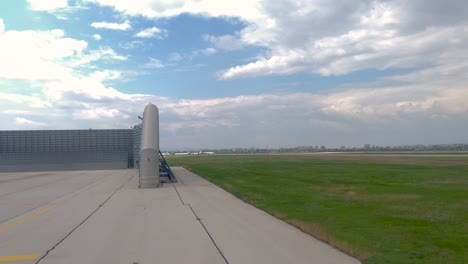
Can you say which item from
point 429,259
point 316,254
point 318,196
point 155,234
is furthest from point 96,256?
point 318,196

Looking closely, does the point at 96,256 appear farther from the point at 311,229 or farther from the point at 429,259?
the point at 429,259

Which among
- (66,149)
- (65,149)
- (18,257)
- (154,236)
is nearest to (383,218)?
(154,236)

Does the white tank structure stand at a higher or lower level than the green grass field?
higher

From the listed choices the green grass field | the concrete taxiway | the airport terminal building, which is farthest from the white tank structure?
the airport terminal building

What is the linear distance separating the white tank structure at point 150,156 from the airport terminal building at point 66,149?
33.7 meters

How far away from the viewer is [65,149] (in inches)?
2603

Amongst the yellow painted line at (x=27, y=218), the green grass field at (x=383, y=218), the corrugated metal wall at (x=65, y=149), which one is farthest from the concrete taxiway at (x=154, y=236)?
the corrugated metal wall at (x=65, y=149)

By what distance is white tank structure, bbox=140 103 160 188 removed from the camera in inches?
1184

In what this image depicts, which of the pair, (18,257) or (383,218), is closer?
(18,257)

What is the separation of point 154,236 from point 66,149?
58558 mm

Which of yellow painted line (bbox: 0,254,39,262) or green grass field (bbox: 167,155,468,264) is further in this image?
green grass field (bbox: 167,155,468,264)

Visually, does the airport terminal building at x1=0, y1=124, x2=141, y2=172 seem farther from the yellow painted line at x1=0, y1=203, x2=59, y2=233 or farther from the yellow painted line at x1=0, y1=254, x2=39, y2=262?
the yellow painted line at x1=0, y1=254, x2=39, y2=262

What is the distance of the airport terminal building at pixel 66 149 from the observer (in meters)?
64.9

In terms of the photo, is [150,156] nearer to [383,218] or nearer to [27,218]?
[27,218]
